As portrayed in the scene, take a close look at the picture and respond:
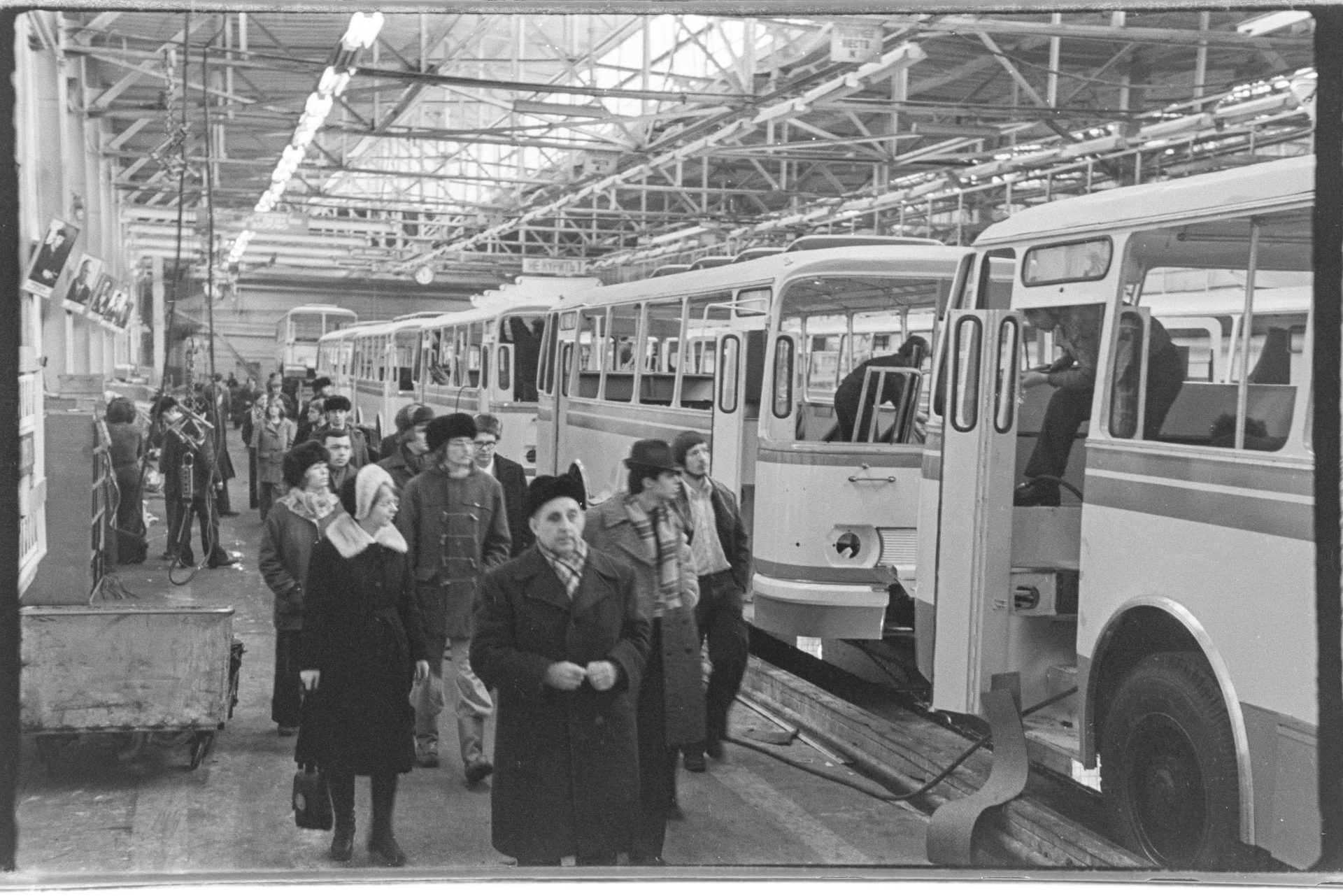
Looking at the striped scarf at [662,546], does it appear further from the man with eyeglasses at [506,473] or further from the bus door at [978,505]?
the bus door at [978,505]

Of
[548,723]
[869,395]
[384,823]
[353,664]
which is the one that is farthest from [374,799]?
[869,395]

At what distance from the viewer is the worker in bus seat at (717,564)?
7.05 metres

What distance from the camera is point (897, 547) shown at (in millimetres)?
9289

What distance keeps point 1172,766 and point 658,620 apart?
6.74 feet

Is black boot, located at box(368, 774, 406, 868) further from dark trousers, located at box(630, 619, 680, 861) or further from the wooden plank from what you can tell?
the wooden plank

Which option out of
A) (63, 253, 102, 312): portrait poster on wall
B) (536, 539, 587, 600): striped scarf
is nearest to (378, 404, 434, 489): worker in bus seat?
(536, 539, 587, 600): striped scarf

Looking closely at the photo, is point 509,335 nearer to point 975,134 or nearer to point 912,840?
point 975,134

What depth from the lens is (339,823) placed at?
604cm

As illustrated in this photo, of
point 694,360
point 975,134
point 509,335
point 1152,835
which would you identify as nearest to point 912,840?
point 1152,835

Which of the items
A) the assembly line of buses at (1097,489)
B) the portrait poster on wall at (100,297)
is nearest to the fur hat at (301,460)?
the assembly line of buses at (1097,489)

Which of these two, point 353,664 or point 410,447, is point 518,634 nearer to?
point 353,664

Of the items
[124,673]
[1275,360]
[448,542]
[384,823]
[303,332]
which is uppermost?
[303,332]

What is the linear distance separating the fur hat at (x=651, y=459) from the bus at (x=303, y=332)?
20.0 metres

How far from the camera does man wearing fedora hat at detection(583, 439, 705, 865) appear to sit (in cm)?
584
